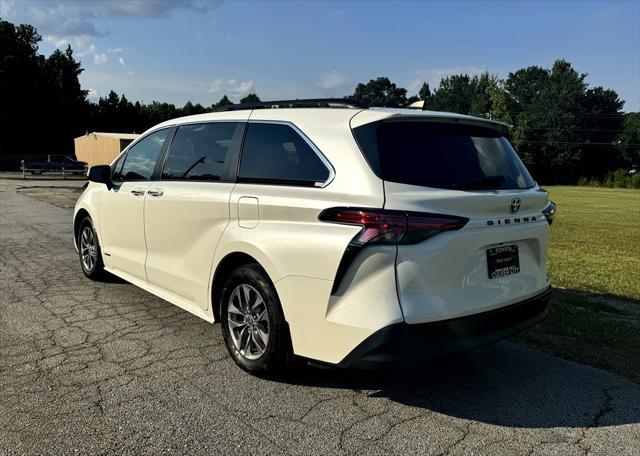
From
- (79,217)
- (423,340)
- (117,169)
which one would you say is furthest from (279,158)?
(79,217)

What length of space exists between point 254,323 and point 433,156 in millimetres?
1675

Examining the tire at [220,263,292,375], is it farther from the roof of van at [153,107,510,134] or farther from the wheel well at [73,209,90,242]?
the wheel well at [73,209,90,242]

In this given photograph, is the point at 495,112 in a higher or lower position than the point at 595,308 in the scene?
higher

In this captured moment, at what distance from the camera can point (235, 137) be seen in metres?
4.09

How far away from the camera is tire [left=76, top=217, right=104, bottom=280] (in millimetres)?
6113

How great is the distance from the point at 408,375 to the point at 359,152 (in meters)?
1.72

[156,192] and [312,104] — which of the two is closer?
[312,104]

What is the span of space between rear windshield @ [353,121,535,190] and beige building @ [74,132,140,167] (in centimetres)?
4289

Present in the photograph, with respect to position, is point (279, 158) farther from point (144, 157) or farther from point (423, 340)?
point (144, 157)

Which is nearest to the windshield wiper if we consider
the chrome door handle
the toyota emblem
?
the toyota emblem

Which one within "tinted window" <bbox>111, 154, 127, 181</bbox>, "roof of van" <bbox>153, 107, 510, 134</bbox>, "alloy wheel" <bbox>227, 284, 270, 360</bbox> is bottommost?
"alloy wheel" <bbox>227, 284, 270, 360</bbox>

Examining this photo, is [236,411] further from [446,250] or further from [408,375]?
[446,250]

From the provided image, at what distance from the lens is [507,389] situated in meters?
3.65

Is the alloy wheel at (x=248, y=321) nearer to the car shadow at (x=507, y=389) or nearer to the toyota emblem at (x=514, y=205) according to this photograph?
the car shadow at (x=507, y=389)
